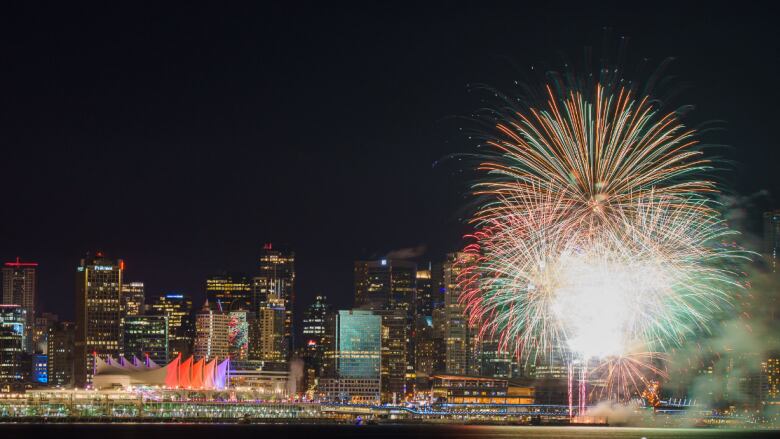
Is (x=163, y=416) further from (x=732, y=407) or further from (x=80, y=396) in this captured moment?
(x=732, y=407)

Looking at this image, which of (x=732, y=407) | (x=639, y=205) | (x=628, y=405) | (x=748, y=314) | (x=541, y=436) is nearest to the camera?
(x=639, y=205)

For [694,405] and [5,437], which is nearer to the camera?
[5,437]

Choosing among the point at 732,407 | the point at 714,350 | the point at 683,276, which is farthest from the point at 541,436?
the point at 683,276

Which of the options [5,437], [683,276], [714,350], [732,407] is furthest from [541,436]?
[683,276]

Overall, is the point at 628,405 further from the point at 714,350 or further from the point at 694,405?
the point at 714,350

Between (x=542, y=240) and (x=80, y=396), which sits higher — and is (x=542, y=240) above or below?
above

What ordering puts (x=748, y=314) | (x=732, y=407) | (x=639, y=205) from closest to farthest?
(x=639, y=205), (x=748, y=314), (x=732, y=407)

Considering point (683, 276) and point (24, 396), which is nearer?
point (683, 276)

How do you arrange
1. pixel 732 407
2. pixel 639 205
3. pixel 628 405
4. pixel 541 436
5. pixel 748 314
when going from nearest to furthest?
1. pixel 639 205
2. pixel 748 314
3. pixel 541 436
4. pixel 732 407
5. pixel 628 405

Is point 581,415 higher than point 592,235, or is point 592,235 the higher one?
point 592,235
